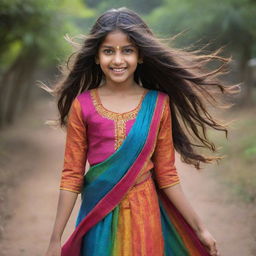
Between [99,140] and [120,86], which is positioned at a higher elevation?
[120,86]

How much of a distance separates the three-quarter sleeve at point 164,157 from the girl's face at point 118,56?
0.95ft

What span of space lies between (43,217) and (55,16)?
5437 mm

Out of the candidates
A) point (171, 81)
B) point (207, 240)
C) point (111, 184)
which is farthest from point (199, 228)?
point (171, 81)

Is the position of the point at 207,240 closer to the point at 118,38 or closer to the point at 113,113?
the point at 113,113

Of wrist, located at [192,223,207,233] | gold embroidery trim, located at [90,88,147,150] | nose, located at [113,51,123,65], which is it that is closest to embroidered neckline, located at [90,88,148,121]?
Answer: gold embroidery trim, located at [90,88,147,150]

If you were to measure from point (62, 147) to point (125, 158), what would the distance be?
377 inches

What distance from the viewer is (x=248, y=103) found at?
691 inches

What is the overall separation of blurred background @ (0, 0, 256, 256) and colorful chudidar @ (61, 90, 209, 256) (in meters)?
0.86

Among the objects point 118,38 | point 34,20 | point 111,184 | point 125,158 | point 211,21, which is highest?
point 211,21

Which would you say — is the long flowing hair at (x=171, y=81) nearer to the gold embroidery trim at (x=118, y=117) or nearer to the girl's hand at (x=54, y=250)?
the gold embroidery trim at (x=118, y=117)

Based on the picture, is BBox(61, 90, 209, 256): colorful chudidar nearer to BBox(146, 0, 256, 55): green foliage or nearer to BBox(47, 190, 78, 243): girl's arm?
BBox(47, 190, 78, 243): girl's arm

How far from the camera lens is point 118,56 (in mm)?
2668

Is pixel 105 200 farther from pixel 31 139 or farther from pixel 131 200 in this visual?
pixel 31 139

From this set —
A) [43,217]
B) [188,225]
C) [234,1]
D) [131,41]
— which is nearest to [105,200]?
[188,225]
